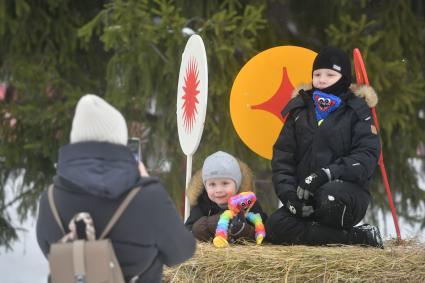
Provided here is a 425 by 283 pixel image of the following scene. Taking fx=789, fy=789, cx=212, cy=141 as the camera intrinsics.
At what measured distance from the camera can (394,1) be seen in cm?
657

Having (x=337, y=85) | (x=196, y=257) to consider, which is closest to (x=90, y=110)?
(x=196, y=257)

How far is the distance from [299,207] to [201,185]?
60 cm

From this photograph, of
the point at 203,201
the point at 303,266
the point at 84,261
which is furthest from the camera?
the point at 203,201

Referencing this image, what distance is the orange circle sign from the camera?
15.5 feet

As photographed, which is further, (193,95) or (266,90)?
(266,90)

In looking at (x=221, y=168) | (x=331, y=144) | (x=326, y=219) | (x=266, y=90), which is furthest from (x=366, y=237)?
(x=266, y=90)

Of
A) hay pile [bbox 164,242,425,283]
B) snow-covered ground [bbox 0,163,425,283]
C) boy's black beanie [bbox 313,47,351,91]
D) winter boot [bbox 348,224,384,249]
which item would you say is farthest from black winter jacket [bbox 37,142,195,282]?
snow-covered ground [bbox 0,163,425,283]

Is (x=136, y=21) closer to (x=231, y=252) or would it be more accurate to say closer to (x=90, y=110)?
(x=231, y=252)

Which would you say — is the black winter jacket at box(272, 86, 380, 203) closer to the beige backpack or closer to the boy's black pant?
the boy's black pant

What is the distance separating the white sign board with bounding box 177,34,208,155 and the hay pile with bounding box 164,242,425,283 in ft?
3.36

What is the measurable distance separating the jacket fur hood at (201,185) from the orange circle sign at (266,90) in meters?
0.47

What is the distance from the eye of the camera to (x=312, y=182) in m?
3.86

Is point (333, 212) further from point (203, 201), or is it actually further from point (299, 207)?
point (203, 201)

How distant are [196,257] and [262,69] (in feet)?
5.10
